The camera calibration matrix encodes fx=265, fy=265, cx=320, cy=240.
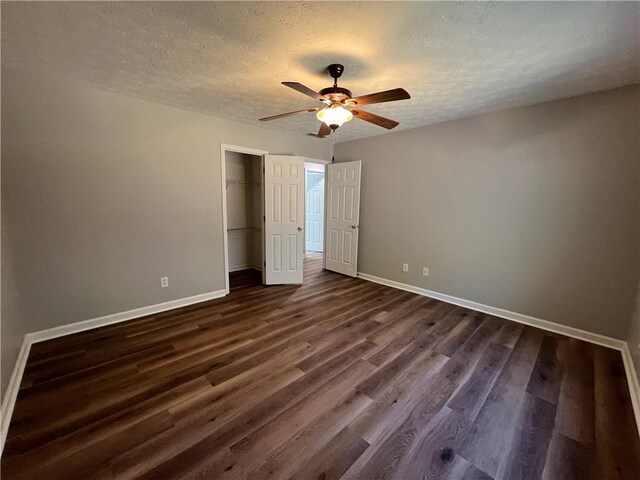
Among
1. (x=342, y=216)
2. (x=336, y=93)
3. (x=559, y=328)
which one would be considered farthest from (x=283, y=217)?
(x=559, y=328)

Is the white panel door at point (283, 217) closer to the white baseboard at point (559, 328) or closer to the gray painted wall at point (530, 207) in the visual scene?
the gray painted wall at point (530, 207)

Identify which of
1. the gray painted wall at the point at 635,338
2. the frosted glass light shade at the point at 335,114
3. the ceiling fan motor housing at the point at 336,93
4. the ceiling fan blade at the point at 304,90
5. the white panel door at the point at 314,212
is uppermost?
the ceiling fan motor housing at the point at 336,93

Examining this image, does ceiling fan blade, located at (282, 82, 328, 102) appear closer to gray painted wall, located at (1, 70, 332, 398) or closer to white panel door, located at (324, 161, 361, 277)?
gray painted wall, located at (1, 70, 332, 398)

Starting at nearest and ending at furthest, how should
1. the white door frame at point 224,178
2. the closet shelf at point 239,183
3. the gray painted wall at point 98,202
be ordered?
1. the gray painted wall at point 98,202
2. the white door frame at point 224,178
3. the closet shelf at point 239,183

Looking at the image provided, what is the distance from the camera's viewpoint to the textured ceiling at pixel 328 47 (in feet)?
4.95

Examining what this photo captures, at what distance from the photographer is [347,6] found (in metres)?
1.46

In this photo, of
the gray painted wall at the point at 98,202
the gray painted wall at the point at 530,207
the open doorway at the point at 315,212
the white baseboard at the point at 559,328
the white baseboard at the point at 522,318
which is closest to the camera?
the white baseboard at the point at 559,328

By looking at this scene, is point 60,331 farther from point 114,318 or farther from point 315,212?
point 315,212

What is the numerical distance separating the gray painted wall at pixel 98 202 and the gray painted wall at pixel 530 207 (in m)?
2.71

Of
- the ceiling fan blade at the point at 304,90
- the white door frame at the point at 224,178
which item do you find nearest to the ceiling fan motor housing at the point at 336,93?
the ceiling fan blade at the point at 304,90

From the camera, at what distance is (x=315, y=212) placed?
719 centimetres

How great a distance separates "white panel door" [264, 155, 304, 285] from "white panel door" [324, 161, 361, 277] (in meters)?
0.86

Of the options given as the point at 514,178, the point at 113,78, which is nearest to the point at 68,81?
the point at 113,78

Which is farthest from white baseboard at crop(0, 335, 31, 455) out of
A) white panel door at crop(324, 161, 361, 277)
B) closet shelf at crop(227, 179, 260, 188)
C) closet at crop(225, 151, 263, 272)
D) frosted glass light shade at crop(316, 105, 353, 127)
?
white panel door at crop(324, 161, 361, 277)
